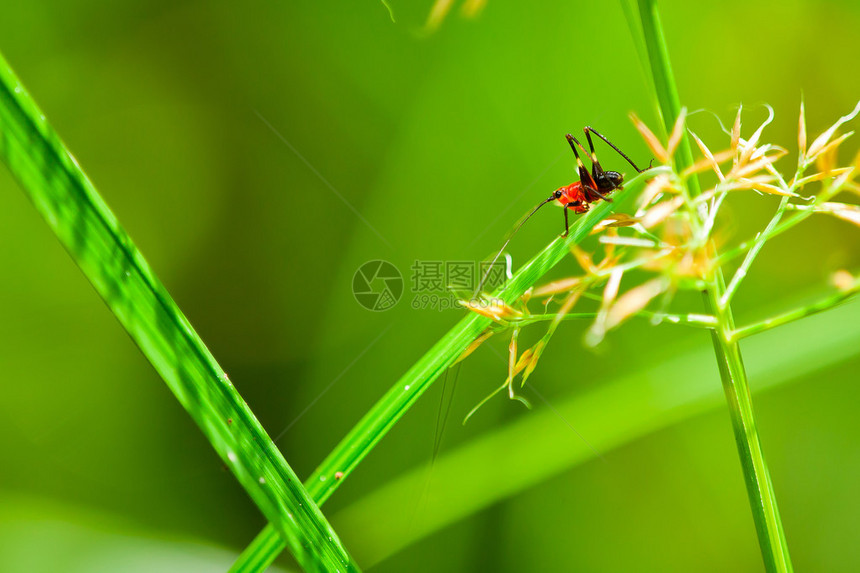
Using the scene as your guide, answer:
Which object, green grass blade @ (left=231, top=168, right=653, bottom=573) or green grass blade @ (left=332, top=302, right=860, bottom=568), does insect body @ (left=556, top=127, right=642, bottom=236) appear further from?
green grass blade @ (left=332, top=302, right=860, bottom=568)

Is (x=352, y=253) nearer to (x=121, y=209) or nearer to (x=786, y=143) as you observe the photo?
(x=121, y=209)

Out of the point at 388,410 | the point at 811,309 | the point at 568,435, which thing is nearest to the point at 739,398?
the point at 811,309

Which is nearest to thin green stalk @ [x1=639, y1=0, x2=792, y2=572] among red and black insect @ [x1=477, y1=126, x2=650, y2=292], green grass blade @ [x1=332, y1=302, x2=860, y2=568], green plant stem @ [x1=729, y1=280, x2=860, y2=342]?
green plant stem @ [x1=729, y1=280, x2=860, y2=342]

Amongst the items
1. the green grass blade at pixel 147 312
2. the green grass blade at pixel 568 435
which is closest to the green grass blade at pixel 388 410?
the green grass blade at pixel 147 312

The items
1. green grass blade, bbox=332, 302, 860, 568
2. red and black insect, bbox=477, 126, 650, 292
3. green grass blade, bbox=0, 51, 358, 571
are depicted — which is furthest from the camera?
green grass blade, bbox=332, 302, 860, 568

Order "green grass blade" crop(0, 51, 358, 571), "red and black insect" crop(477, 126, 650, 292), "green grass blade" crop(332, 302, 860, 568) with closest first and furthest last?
1. "green grass blade" crop(0, 51, 358, 571)
2. "red and black insect" crop(477, 126, 650, 292)
3. "green grass blade" crop(332, 302, 860, 568)

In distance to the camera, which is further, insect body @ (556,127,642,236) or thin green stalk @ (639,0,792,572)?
insect body @ (556,127,642,236)

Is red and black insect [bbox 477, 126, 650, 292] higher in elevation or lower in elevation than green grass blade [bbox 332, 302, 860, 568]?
higher
